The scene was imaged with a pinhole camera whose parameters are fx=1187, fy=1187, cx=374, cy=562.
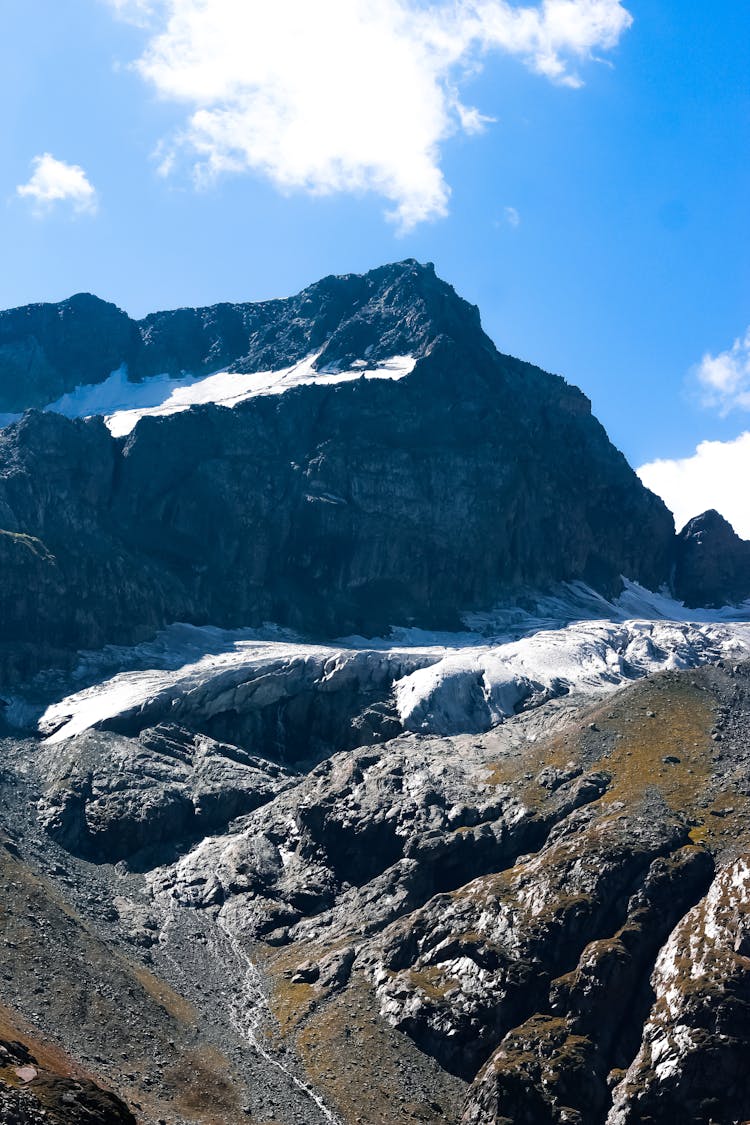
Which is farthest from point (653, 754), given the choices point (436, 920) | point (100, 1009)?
point (100, 1009)

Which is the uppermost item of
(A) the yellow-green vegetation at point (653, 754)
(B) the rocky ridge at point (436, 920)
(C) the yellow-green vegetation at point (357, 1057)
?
(A) the yellow-green vegetation at point (653, 754)

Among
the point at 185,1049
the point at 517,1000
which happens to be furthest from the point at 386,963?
the point at 185,1049

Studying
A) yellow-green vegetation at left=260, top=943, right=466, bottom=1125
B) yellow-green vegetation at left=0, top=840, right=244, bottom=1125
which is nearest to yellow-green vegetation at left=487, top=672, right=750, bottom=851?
yellow-green vegetation at left=260, top=943, right=466, bottom=1125

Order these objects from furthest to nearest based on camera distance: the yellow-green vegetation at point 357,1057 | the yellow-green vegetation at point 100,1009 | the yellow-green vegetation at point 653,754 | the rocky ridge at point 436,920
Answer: the yellow-green vegetation at point 653,754, the yellow-green vegetation at point 357,1057, the rocky ridge at point 436,920, the yellow-green vegetation at point 100,1009

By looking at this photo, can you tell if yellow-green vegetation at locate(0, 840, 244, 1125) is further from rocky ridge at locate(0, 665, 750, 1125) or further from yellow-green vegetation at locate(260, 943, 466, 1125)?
yellow-green vegetation at locate(260, 943, 466, 1125)

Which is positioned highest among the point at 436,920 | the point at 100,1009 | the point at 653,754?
the point at 653,754

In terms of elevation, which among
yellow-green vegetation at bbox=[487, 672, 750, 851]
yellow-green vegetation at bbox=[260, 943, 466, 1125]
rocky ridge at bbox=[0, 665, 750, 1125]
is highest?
yellow-green vegetation at bbox=[487, 672, 750, 851]

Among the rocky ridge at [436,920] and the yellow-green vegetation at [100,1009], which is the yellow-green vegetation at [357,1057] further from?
the yellow-green vegetation at [100,1009]

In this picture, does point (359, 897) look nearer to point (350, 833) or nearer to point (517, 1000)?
point (350, 833)

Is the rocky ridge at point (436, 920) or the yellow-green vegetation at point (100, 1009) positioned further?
the rocky ridge at point (436, 920)

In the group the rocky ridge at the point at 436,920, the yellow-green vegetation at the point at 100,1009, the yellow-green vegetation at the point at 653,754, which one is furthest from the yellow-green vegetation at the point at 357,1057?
the yellow-green vegetation at the point at 653,754

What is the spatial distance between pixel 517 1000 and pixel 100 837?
7592 centimetres

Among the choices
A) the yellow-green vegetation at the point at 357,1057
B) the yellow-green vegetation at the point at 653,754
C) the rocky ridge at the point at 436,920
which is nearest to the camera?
the rocky ridge at the point at 436,920

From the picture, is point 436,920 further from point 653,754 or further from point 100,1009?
point 653,754
